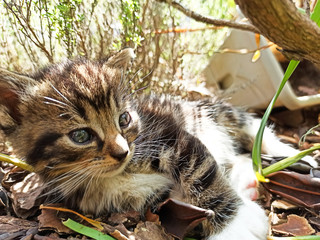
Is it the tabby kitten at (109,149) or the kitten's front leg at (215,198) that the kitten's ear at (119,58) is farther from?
the kitten's front leg at (215,198)

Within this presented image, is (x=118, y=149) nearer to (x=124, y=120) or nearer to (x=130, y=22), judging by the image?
(x=124, y=120)

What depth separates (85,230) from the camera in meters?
1.81

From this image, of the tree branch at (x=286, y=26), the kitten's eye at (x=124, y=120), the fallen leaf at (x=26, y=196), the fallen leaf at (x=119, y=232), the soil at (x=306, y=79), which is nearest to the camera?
the tree branch at (x=286, y=26)

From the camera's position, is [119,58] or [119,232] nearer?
[119,232]

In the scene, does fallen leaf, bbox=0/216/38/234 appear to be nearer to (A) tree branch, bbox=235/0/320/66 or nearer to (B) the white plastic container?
(A) tree branch, bbox=235/0/320/66

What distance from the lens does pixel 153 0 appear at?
2773 mm

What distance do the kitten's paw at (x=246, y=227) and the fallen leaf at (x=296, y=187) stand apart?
221 mm

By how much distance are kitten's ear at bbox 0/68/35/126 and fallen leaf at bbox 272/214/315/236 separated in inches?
59.9

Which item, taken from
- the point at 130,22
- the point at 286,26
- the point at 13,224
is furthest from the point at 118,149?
the point at 130,22

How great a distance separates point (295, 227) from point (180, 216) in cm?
63

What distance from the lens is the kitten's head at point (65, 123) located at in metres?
1.78

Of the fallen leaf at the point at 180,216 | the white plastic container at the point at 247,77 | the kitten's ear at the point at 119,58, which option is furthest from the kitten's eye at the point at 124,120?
the white plastic container at the point at 247,77

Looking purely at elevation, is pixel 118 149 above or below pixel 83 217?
above

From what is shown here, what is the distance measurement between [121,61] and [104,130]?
502 mm
